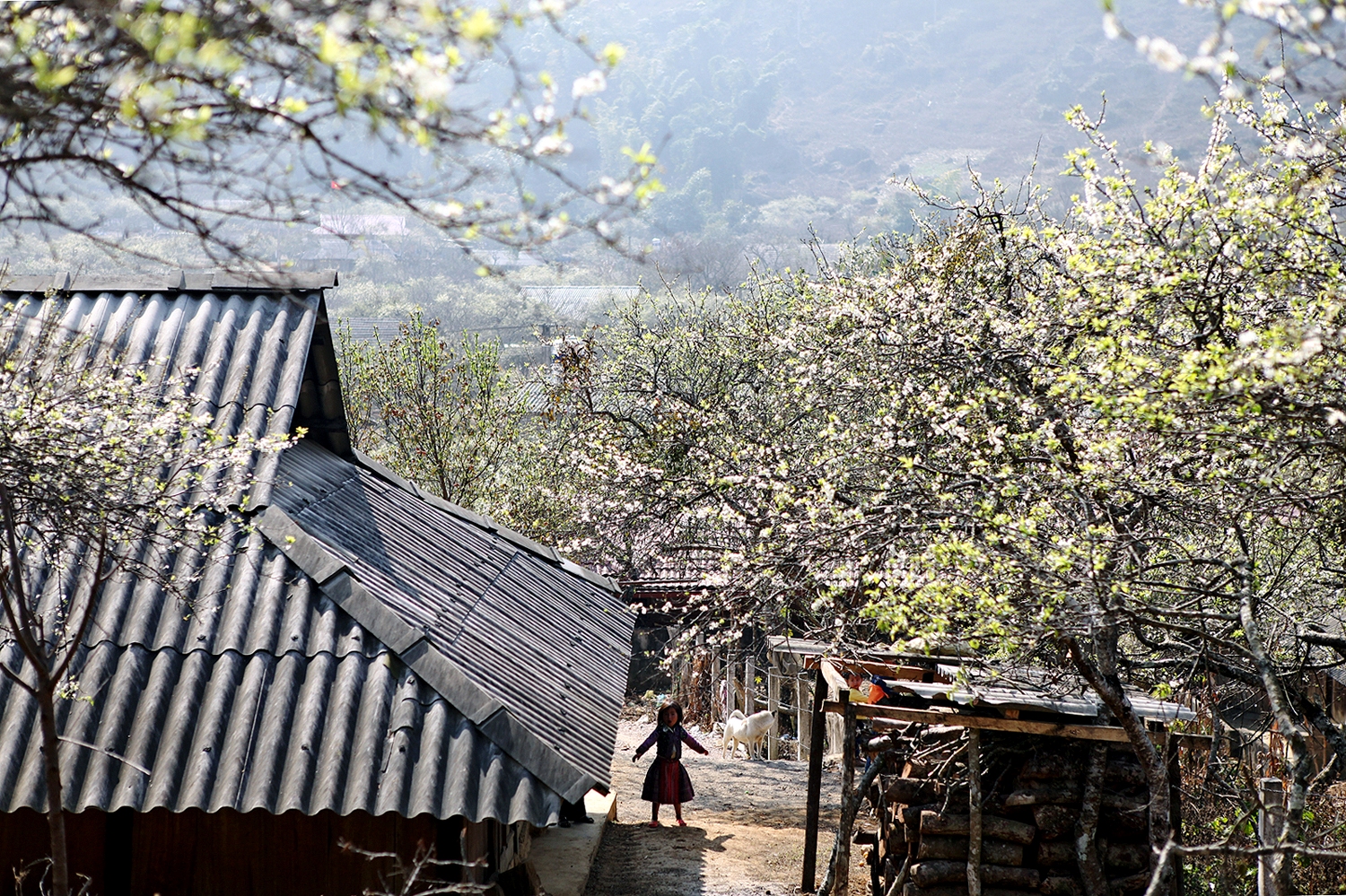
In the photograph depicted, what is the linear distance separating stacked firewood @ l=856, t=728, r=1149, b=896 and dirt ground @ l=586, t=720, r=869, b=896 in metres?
1.89

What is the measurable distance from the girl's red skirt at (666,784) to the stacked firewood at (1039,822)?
4820 mm

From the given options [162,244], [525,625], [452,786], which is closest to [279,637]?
[452,786]

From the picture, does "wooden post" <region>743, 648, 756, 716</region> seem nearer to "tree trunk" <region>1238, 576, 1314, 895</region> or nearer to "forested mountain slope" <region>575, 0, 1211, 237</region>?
"tree trunk" <region>1238, 576, 1314, 895</region>

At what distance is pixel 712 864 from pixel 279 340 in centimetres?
733

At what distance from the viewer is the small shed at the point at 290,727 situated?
5609mm

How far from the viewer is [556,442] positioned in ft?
69.7

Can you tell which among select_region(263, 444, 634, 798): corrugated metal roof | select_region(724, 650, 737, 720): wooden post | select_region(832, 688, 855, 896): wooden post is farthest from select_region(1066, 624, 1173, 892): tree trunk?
select_region(724, 650, 737, 720): wooden post

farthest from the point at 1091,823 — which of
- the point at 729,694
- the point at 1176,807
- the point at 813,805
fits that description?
the point at 729,694

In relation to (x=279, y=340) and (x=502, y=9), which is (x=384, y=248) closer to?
(x=279, y=340)

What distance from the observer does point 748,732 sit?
1844 centimetres

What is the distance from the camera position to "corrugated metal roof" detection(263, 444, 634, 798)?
21.2ft

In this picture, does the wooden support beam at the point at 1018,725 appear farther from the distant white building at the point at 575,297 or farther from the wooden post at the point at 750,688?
the distant white building at the point at 575,297

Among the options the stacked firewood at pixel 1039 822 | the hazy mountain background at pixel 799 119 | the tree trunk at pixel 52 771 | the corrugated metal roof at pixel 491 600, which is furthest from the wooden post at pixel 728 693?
the hazy mountain background at pixel 799 119

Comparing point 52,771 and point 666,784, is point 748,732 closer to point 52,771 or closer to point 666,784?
point 666,784
